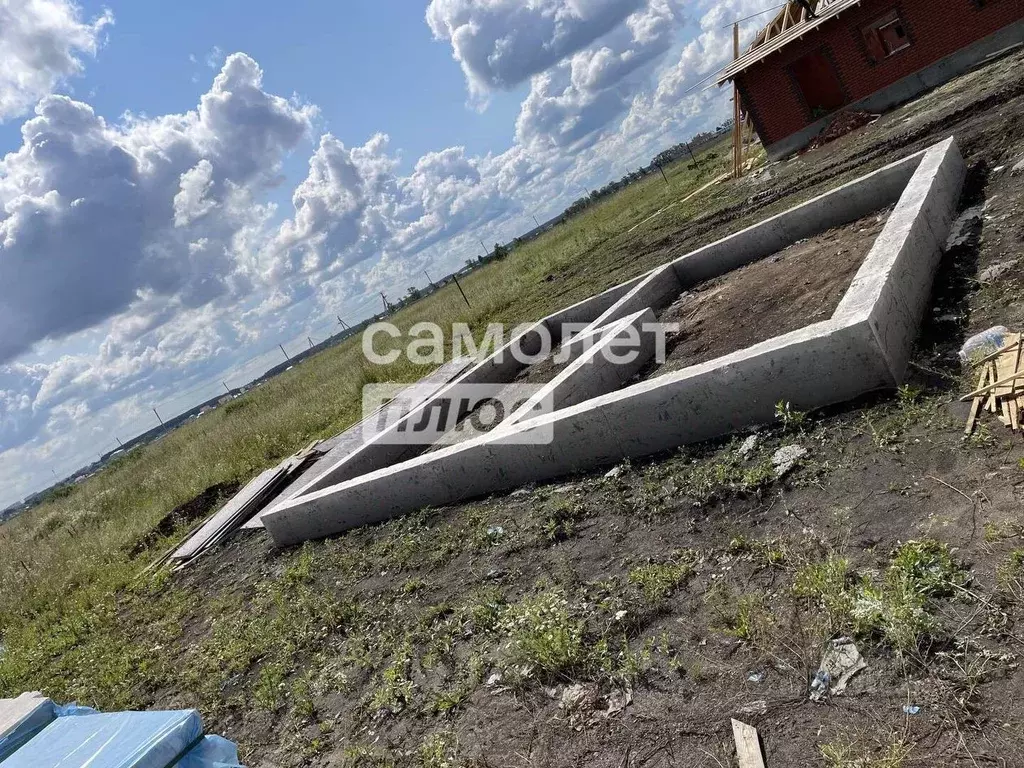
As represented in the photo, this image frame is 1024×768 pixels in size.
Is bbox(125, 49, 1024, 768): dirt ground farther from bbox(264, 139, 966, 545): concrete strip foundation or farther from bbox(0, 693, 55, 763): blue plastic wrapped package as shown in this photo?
bbox(0, 693, 55, 763): blue plastic wrapped package

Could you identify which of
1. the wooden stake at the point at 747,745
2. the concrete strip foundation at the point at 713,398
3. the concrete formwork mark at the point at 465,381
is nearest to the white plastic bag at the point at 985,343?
the concrete strip foundation at the point at 713,398

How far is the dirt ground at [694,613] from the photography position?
2422mm

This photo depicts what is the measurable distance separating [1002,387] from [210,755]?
3990mm

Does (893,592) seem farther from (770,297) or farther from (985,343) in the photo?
(770,297)

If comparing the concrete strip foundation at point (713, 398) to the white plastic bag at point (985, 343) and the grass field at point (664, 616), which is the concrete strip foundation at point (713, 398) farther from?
the white plastic bag at point (985, 343)

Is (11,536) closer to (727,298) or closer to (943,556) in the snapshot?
(727,298)

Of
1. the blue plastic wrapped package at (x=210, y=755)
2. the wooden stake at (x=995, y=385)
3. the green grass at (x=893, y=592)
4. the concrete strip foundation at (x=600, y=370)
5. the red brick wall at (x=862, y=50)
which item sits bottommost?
the green grass at (x=893, y=592)

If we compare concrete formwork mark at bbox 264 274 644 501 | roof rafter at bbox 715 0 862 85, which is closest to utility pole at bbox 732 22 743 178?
roof rafter at bbox 715 0 862 85

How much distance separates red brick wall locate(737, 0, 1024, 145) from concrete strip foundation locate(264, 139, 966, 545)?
1180 cm

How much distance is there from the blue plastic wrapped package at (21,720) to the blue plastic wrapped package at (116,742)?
16 centimetres

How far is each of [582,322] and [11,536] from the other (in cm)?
1817

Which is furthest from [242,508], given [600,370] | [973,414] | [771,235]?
[973,414]

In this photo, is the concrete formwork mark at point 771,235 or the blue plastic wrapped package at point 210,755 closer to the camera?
the blue plastic wrapped package at point 210,755

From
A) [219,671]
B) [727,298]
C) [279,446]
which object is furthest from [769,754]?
[279,446]
